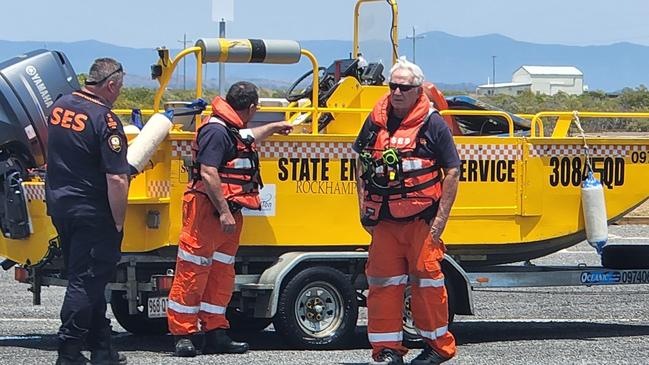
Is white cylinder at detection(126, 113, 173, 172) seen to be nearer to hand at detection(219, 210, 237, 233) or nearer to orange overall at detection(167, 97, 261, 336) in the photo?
orange overall at detection(167, 97, 261, 336)

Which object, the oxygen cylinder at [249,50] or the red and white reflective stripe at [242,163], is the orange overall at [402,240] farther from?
the oxygen cylinder at [249,50]

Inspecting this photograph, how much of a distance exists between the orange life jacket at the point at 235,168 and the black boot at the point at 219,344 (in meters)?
0.96

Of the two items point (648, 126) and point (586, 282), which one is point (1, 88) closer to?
point (586, 282)

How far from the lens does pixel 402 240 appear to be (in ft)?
25.7

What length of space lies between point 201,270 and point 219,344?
0.61 m

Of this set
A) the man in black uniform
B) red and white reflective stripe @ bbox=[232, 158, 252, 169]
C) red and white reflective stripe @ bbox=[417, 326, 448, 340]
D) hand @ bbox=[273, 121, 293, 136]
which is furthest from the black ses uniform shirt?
red and white reflective stripe @ bbox=[417, 326, 448, 340]

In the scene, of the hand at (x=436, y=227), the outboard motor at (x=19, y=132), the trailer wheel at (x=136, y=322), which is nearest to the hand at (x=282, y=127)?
the hand at (x=436, y=227)

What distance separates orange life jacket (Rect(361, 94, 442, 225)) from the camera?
7750 mm

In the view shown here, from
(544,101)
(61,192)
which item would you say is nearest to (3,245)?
(61,192)

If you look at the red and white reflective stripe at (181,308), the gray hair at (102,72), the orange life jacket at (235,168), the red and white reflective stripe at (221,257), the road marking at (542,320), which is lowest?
the road marking at (542,320)

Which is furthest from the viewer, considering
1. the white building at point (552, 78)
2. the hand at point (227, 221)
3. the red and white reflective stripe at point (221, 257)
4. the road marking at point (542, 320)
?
the white building at point (552, 78)

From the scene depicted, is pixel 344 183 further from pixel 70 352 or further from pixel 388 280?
pixel 70 352

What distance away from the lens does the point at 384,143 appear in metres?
7.84

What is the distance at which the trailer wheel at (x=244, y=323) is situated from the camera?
10.1 metres
